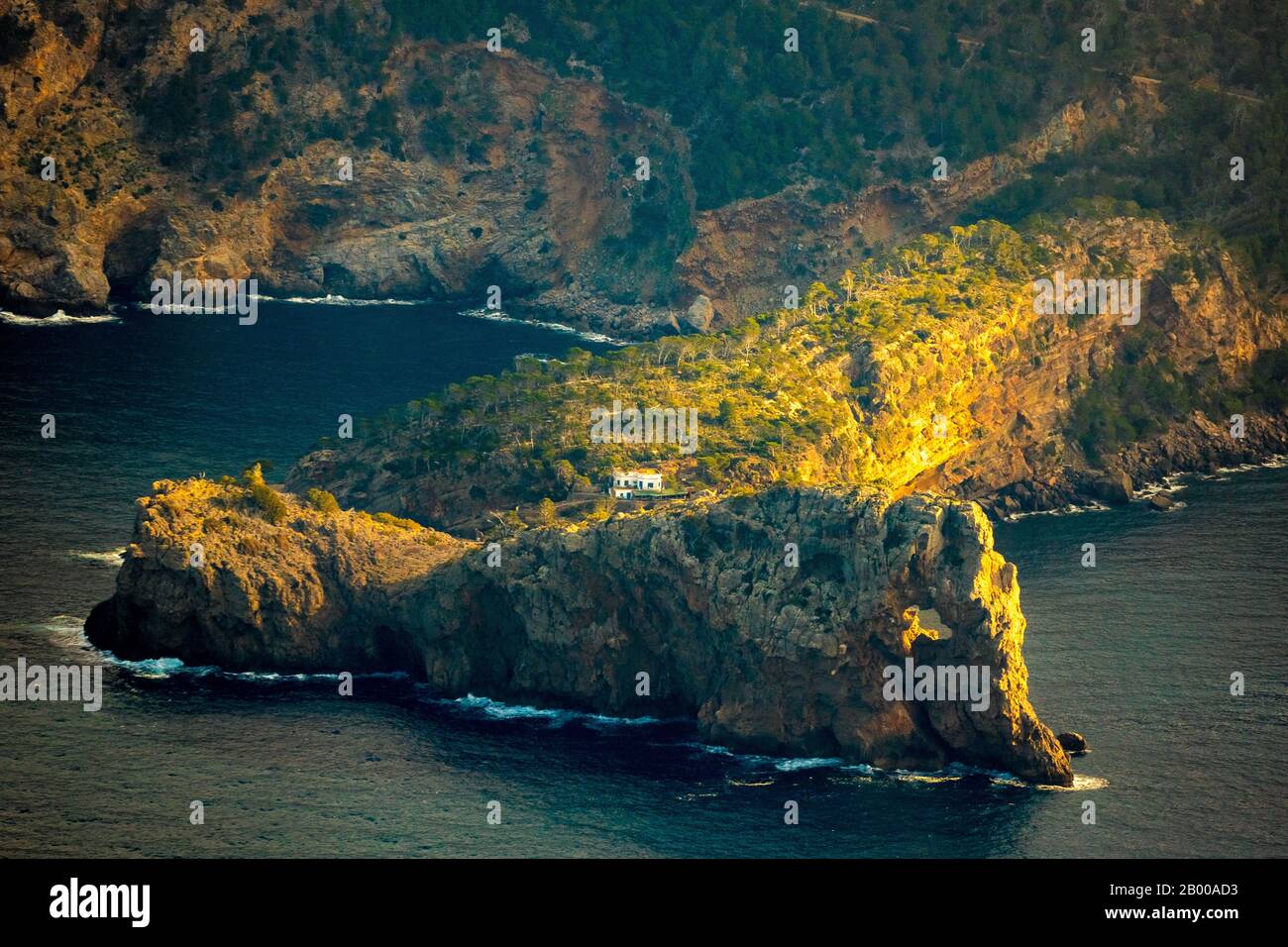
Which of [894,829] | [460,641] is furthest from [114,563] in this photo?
[894,829]

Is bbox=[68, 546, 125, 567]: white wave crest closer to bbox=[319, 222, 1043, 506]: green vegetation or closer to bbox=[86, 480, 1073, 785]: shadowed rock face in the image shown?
bbox=[86, 480, 1073, 785]: shadowed rock face

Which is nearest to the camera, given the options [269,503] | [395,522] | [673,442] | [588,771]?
[588,771]

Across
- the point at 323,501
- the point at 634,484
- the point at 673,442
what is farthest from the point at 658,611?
the point at 673,442

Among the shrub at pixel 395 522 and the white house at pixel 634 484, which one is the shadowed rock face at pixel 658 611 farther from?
the white house at pixel 634 484

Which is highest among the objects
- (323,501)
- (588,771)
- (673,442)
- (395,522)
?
(673,442)

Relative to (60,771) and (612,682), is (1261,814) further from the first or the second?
(60,771)

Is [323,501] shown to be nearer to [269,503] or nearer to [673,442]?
[269,503]
